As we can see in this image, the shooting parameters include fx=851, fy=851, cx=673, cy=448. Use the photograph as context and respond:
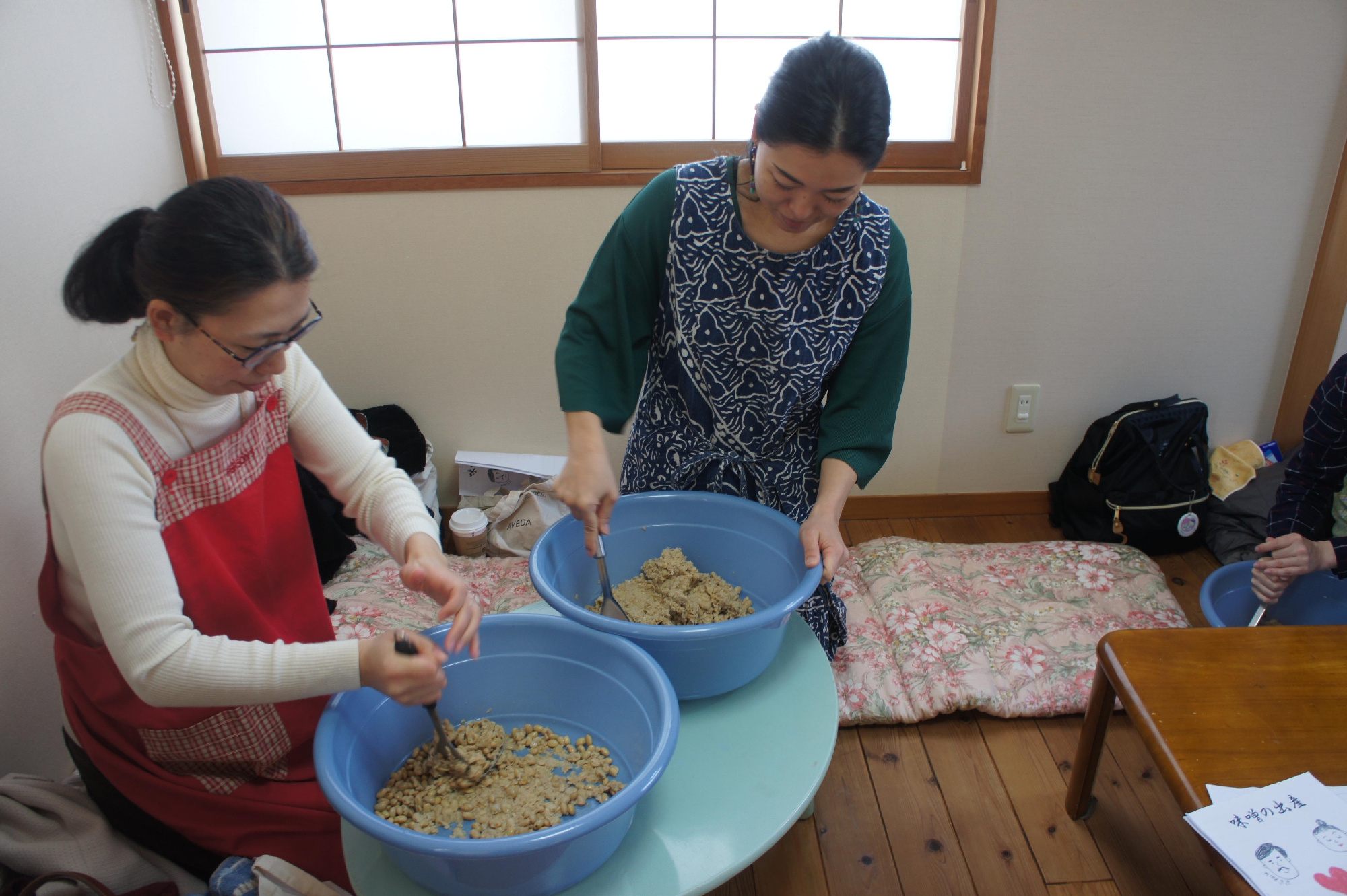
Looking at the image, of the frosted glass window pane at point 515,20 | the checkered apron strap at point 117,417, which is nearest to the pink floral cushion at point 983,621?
the checkered apron strap at point 117,417

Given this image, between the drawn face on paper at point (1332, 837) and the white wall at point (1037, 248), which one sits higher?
the white wall at point (1037, 248)

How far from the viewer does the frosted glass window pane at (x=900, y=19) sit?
2.45 m

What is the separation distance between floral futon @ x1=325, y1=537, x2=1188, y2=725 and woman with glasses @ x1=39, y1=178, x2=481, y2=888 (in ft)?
2.98

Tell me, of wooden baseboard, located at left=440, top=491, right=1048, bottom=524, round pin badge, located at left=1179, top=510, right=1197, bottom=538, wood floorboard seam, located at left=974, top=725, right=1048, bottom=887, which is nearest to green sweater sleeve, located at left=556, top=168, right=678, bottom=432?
wood floorboard seam, located at left=974, top=725, right=1048, bottom=887

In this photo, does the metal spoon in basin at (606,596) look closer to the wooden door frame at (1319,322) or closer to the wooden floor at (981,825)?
the wooden floor at (981,825)

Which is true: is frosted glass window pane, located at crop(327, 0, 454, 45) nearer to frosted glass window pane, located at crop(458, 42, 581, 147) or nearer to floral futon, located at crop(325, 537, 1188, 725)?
frosted glass window pane, located at crop(458, 42, 581, 147)

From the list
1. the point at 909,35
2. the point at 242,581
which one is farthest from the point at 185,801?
the point at 909,35

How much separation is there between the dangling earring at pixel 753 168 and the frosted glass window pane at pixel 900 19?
153 centimetres

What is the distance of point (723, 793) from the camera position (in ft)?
3.18

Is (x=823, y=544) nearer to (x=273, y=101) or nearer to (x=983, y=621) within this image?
(x=983, y=621)

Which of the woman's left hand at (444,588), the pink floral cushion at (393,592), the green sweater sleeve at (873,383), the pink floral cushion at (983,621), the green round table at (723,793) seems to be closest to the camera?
the green round table at (723,793)

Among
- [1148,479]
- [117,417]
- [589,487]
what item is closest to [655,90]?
[589,487]

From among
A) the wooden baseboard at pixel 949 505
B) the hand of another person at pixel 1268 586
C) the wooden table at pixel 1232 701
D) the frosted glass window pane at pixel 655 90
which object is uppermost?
the frosted glass window pane at pixel 655 90

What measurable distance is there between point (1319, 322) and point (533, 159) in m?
2.42
